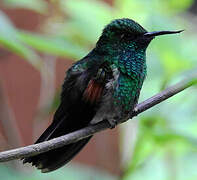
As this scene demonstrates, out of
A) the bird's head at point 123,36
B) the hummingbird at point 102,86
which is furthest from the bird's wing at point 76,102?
the bird's head at point 123,36

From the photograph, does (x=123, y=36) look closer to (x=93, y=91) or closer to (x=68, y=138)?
(x=93, y=91)

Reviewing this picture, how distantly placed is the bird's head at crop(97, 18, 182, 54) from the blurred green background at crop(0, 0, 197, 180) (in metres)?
0.15

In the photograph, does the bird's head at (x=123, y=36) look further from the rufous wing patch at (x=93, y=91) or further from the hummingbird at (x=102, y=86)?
the rufous wing patch at (x=93, y=91)

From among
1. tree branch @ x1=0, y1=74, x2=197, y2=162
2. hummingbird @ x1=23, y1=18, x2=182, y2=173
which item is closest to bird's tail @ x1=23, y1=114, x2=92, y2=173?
hummingbird @ x1=23, y1=18, x2=182, y2=173

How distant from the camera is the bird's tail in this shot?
1270 mm

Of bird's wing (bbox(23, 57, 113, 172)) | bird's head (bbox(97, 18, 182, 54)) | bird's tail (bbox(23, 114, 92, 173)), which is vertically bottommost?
bird's tail (bbox(23, 114, 92, 173))

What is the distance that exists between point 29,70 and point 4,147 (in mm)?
1490

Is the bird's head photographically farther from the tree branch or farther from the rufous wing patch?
the tree branch

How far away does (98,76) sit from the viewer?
1.30m

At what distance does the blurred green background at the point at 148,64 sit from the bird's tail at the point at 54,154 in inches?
8.5

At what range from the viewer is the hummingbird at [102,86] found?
4.26ft

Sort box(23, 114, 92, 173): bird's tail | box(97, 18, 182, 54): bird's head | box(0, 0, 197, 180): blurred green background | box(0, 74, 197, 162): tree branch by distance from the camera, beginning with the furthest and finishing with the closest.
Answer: box(0, 0, 197, 180): blurred green background, box(97, 18, 182, 54): bird's head, box(23, 114, 92, 173): bird's tail, box(0, 74, 197, 162): tree branch

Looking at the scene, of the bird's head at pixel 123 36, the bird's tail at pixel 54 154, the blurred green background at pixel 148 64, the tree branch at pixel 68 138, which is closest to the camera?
the tree branch at pixel 68 138

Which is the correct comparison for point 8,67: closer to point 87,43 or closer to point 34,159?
point 87,43
